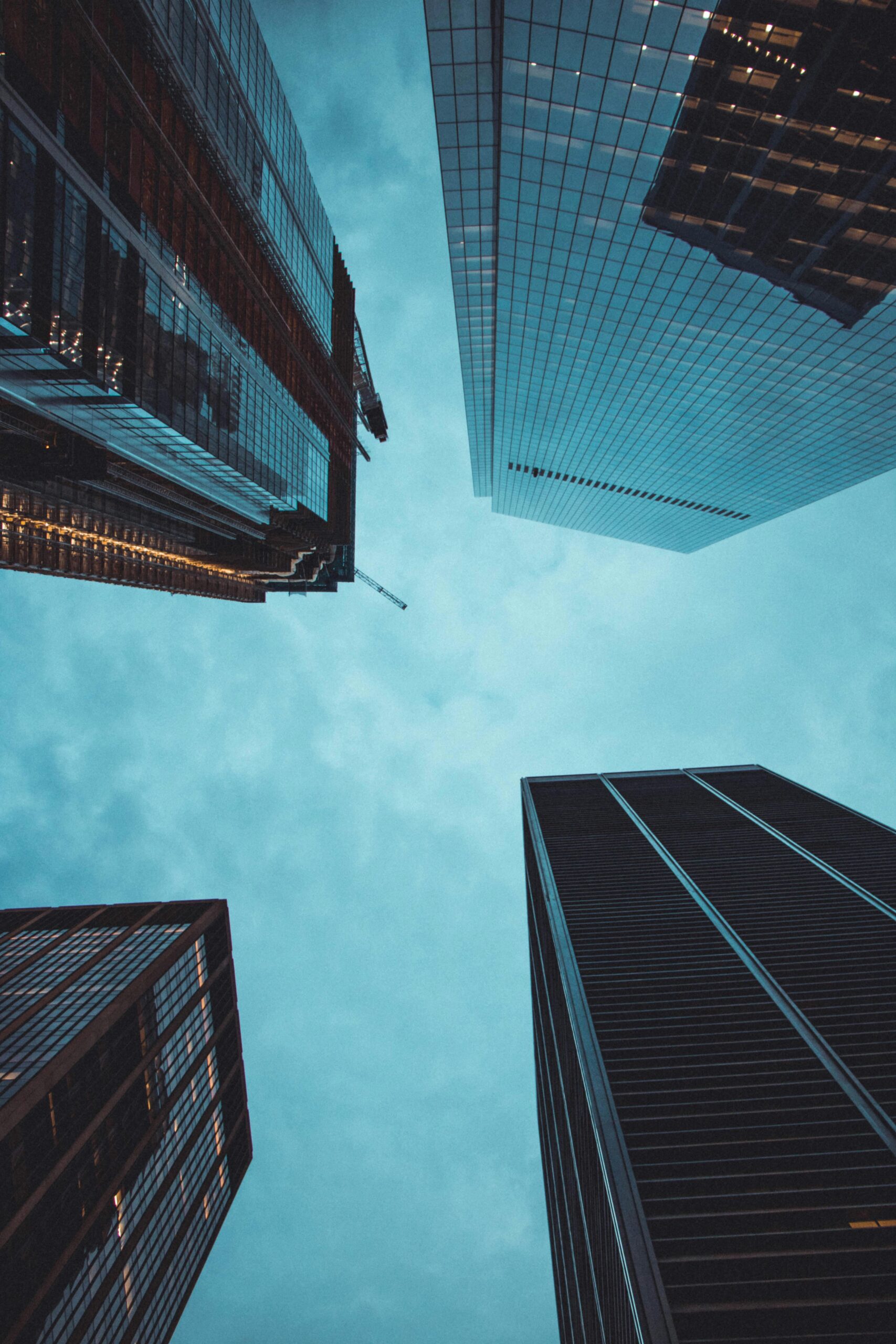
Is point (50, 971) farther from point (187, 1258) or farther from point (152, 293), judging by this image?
point (152, 293)

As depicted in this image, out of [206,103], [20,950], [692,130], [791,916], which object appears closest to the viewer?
[692,130]

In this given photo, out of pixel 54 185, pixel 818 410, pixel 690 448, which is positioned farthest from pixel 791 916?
pixel 54 185

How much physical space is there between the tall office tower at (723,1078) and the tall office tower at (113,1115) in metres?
41.5

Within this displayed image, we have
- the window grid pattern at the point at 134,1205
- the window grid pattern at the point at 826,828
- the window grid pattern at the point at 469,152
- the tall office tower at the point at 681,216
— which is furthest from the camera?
the window grid pattern at the point at 826,828

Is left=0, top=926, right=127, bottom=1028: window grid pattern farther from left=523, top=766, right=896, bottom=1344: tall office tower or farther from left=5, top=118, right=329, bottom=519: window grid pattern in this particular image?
left=5, top=118, right=329, bottom=519: window grid pattern

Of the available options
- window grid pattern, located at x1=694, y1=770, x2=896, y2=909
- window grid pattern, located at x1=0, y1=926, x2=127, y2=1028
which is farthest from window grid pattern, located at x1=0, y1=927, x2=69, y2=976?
window grid pattern, located at x1=694, y1=770, x2=896, y2=909

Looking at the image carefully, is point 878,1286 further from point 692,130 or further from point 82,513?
point 82,513

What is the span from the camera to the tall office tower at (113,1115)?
150 feet

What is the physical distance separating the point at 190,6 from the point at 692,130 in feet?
154

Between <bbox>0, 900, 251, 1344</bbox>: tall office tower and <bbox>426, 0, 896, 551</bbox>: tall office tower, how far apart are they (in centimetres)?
7713

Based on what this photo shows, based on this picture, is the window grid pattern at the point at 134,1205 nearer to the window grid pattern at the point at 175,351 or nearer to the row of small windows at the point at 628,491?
the window grid pattern at the point at 175,351

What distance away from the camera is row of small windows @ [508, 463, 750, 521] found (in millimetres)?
110250

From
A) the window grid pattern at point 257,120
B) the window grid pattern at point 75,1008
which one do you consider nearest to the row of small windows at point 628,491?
the window grid pattern at point 257,120

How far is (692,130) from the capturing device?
37500mm
